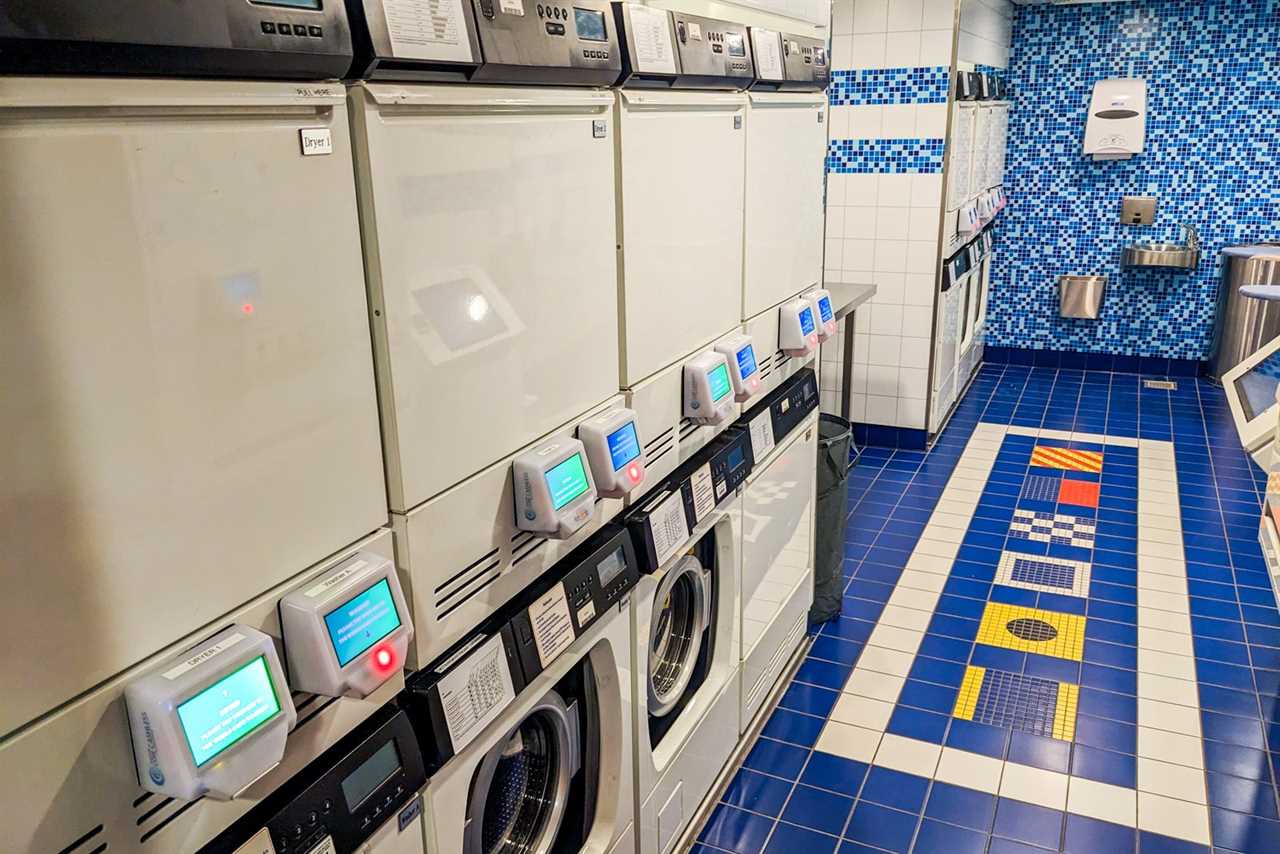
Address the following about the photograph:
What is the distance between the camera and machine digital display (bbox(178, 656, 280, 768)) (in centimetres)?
114

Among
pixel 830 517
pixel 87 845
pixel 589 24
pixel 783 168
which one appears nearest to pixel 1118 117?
pixel 830 517

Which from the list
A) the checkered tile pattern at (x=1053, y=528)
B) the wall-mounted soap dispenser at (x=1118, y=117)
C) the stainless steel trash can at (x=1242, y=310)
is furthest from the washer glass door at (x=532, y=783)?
the wall-mounted soap dispenser at (x=1118, y=117)

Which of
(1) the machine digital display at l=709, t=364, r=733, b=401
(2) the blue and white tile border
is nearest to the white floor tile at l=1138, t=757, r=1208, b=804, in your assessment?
(2) the blue and white tile border

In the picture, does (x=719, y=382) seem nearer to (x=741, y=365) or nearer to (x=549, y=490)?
(x=741, y=365)

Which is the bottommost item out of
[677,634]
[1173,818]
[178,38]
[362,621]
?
[1173,818]

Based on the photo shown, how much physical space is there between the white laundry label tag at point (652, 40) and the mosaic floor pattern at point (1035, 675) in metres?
2.20

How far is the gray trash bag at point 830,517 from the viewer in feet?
13.7

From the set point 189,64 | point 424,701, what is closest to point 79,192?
point 189,64

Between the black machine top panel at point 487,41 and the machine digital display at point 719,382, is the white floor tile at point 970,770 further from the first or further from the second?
the black machine top panel at point 487,41

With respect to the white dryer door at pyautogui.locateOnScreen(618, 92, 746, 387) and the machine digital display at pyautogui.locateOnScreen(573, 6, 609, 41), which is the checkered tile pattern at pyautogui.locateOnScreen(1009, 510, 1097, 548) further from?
the machine digital display at pyautogui.locateOnScreen(573, 6, 609, 41)

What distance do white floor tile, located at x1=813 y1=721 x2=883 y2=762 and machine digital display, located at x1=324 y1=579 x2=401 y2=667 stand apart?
241 cm

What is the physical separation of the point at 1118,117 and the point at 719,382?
→ 6760 millimetres

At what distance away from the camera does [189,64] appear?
43.4 inches

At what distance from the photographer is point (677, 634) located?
9.89 feet
